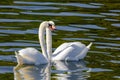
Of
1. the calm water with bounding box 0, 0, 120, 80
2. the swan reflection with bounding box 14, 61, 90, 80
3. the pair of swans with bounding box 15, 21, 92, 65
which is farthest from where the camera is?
the pair of swans with bounding box 15, 21, 92, 65

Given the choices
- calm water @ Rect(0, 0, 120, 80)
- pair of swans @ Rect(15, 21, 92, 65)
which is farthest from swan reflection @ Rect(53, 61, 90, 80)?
pair of swans @ Rect(15, 21, 92, 65)

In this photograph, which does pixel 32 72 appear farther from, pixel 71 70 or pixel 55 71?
pixel 71 70

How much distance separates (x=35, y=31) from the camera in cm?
2419

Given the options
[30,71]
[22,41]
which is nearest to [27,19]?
[22,41]

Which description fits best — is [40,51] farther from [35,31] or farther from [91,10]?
[91,10]

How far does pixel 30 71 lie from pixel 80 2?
33.3 feet

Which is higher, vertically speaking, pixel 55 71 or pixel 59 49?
pixel 59 49

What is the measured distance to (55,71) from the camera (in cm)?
1945

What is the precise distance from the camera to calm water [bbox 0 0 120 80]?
19203 mm

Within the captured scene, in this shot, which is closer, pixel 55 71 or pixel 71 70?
pixel 55 71

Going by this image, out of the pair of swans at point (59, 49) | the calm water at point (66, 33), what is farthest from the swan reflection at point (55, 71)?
the pair of swans at point (59, 49)

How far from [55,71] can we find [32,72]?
1.99 feet

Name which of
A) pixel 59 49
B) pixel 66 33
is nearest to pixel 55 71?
pixel 59 49

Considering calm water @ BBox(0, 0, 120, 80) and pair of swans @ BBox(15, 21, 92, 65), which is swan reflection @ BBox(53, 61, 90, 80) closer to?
calm water @ BBox(0, 0, 120, 80)
